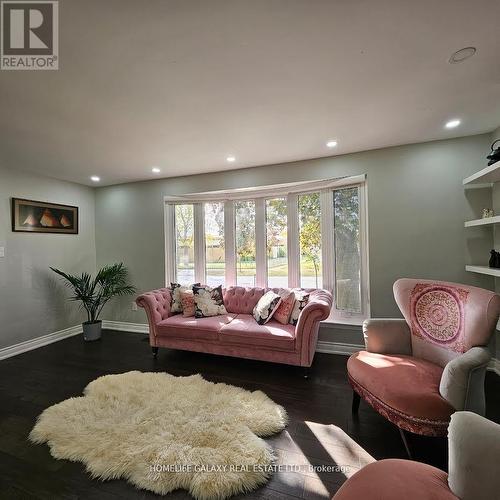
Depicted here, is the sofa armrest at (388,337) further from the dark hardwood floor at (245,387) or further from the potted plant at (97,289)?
the potted plant at (97,289)

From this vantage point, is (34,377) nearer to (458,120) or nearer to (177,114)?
(177,114)

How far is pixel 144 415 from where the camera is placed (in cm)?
192

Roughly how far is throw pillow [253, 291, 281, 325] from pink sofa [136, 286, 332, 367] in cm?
7

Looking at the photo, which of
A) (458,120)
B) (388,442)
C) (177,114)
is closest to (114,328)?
(177,114)

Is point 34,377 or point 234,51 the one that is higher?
point 234,51

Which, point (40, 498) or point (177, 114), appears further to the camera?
point (177, 114)

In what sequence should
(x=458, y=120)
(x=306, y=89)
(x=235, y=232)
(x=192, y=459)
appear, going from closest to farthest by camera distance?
(x=192, y=459)
(x=306, y=89)
(x=458, y=120)
(x=235, y=232)

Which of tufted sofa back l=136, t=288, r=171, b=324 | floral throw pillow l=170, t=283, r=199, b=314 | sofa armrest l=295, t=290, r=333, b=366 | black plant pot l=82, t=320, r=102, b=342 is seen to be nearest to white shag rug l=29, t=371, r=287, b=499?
sofa armrest l=295, t=290, r=333, b=366

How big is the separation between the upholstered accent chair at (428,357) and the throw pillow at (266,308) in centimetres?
108

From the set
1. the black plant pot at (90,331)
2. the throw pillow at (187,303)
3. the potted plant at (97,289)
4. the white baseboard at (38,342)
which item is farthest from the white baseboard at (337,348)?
the white baseboard at (38,342)

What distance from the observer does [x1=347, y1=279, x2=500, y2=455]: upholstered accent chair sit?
1388 mm

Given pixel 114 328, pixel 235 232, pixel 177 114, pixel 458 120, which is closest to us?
pixel 177 114

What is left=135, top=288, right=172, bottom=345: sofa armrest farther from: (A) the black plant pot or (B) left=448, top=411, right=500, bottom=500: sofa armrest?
(B) left=448, top=411, right=500, bottom=500: sofa armrest

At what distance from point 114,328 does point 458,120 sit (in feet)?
17.8
